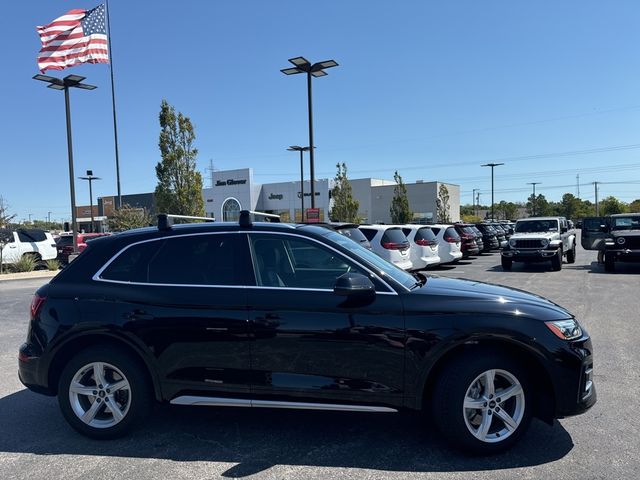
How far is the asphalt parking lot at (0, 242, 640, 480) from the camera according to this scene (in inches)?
135

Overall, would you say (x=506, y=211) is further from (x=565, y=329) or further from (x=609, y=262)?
(x=565, y=329)

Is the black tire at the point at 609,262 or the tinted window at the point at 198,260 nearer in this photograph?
the tinted window at the point at 198,260

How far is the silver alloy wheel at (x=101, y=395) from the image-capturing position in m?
4.00

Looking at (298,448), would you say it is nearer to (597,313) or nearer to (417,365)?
(417,365)

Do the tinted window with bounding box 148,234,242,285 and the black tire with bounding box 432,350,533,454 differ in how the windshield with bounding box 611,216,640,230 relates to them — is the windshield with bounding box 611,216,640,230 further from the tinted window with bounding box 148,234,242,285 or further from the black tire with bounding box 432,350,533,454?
the tinted window with bounding box 148,234,242,285

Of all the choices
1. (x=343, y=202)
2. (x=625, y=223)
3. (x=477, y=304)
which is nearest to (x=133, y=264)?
(x=477, y=304)

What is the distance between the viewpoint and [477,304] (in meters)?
3.62

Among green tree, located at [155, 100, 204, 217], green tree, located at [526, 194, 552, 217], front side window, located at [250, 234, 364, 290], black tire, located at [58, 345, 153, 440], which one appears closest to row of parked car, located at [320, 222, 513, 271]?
front side window, located at [250, 234, 364, 290]

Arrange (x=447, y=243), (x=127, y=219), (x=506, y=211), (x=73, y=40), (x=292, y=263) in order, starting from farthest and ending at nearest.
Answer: (x=506, y=211) → (x=127, y=219) → (x=73, y=40) → (x=447, y=243) → (x=292, y=263)

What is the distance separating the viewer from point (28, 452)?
3838mm

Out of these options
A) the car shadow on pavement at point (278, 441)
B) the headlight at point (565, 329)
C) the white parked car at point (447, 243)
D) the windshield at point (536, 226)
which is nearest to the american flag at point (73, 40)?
the white parked car at point (447, 243)

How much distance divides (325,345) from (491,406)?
1.32 metres

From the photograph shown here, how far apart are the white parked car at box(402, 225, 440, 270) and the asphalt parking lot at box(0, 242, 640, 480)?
10381mm

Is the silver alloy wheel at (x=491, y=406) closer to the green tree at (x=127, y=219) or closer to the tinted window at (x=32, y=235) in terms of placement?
the tinted window at (x=32, y=235)
